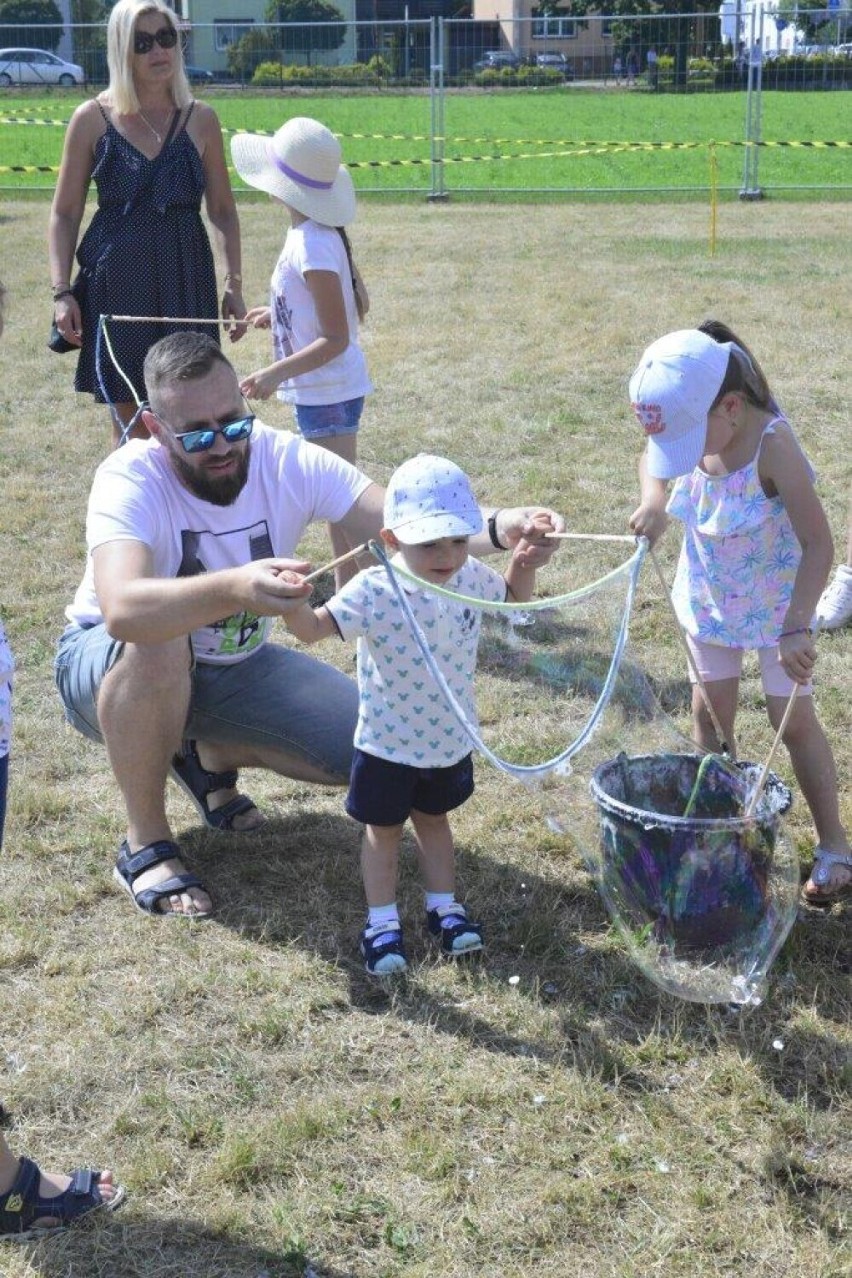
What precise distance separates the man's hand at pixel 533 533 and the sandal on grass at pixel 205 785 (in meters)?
1.11

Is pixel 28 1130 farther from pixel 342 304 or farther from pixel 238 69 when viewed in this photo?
pixel 238 69

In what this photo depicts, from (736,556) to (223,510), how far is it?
3.81 feet

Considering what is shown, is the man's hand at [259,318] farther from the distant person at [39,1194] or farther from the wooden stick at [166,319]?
the distant person at [39,1194]

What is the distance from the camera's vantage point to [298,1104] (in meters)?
2.62

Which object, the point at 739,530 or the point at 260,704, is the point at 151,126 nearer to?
the point at 260,704

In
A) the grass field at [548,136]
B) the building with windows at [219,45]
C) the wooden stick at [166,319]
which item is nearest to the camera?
the wooden stick at [166,319]

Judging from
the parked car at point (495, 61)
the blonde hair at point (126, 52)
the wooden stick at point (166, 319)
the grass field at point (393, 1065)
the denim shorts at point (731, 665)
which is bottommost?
the grass field at point (393, 1065)

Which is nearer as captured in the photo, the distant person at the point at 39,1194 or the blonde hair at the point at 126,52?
the distant person at the point at 39,1194

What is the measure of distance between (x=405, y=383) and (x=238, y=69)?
1728 cm

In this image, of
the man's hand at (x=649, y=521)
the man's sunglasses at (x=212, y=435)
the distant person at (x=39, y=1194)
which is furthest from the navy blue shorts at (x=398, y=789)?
the distant person at (x=39, y=1194)

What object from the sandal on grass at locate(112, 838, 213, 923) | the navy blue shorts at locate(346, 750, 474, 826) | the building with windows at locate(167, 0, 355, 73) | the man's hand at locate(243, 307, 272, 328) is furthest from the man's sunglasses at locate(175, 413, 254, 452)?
the building with windows at locate(167, 0, 355, 73)

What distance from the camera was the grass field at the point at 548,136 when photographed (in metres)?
17.4

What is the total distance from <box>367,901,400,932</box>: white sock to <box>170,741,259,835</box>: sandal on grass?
2.15 ft

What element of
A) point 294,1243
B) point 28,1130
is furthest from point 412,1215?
point 28,1130
